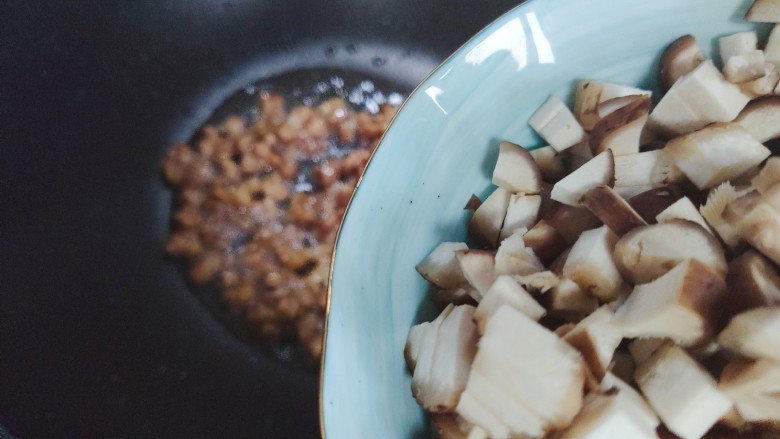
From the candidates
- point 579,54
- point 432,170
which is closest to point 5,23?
point 432,170

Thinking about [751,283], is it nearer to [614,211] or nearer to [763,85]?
[614,211]

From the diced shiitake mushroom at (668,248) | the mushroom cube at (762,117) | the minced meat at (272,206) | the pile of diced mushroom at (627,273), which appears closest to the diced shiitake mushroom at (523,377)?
the pile of diced mushroom at (627,273)

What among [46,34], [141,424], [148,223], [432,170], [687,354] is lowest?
[687,354]

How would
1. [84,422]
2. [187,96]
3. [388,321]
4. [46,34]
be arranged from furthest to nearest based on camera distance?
[187,96], [46,34], [84,422], [388,321]

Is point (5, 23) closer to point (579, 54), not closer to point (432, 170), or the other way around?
point (432, 170)

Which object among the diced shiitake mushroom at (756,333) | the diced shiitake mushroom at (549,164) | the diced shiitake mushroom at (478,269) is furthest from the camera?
the diced shiitake mushroom at (549,164)

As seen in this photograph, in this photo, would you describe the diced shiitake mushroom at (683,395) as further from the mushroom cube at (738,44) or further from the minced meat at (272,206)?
the minced meat at (272,206)

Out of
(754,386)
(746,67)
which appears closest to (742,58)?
(746,67)
